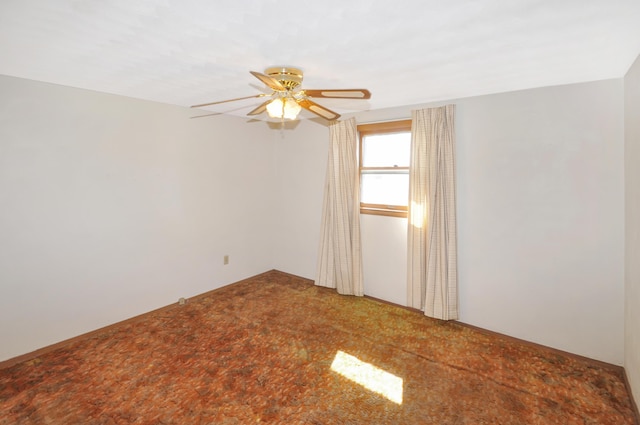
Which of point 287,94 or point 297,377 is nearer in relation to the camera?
point 287,94

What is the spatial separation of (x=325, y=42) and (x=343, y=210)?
2321mm

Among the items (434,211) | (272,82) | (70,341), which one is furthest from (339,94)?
(70,341)

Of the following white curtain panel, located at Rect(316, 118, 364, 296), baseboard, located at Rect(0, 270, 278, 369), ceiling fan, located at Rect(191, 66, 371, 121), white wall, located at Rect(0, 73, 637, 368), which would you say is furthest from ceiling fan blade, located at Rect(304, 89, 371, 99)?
baseboard, located at Rect(0, 270, 278, 369)

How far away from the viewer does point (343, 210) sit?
387 cm

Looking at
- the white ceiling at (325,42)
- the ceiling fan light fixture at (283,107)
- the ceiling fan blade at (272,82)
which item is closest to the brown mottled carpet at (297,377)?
the ceiling fan light fixture at (283,107)

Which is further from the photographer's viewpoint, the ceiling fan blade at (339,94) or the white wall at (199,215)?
the white wall at (199,215)

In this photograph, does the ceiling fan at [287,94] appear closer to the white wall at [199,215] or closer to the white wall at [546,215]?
the white wall at [199,215]

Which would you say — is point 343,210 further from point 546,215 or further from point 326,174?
point 546,215

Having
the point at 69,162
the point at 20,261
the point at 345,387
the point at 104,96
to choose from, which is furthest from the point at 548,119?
the point at 20,261

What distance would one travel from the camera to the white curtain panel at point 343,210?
12.5ft

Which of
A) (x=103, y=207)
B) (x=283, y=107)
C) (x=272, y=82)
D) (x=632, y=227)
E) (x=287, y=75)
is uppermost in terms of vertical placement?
(x=287, y=75)

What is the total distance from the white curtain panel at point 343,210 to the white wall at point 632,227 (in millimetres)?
2395

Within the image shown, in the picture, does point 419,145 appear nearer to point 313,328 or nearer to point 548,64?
point 548,64

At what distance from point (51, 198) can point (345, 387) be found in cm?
298
